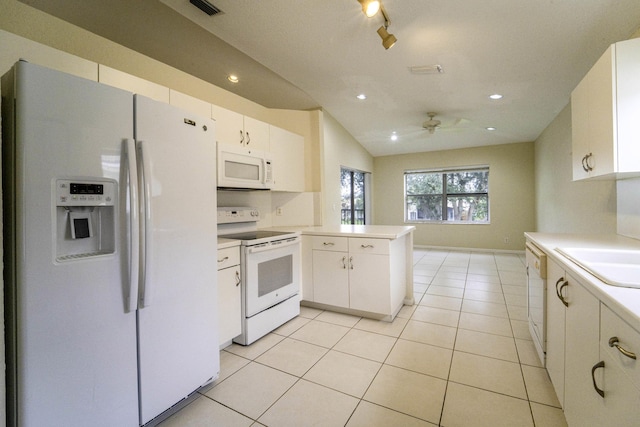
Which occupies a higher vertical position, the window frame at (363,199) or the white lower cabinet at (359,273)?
the window frame at (363,199)

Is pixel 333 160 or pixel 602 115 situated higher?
pixel 333 160

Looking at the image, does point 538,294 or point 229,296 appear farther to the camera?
point 229,296

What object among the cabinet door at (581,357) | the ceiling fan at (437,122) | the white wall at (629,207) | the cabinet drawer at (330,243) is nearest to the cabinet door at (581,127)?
the white wall at (629,207)

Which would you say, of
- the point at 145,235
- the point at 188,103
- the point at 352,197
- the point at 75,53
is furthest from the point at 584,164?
the point at 352,197

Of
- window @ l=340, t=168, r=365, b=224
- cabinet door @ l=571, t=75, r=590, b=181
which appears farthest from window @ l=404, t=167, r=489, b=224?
cabinet door @ l=571, t=75, r=590, b=181

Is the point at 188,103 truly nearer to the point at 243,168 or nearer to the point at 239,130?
the point at 239,130

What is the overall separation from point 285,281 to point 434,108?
3.14m

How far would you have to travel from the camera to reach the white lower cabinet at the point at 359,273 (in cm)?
257

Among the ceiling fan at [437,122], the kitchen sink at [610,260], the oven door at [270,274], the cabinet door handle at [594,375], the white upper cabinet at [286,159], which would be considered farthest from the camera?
the ceiling fan at [437,122]

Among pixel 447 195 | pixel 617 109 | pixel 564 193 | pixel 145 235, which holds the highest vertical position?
pixel 617 109

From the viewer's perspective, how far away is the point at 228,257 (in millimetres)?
2125

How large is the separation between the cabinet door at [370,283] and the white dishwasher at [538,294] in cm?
107

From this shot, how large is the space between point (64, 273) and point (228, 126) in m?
1.82

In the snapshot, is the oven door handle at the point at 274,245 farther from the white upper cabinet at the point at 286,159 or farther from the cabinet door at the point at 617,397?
the cabinet door at the point at 617,397
